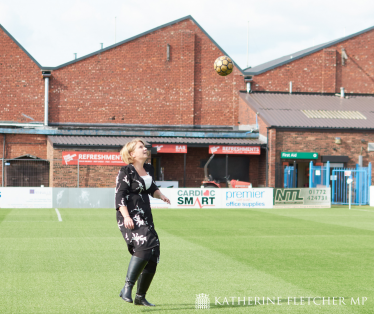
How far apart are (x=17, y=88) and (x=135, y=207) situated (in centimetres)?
3127

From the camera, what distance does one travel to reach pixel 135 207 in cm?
632

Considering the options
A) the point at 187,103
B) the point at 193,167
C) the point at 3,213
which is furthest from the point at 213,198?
the point at 187,103

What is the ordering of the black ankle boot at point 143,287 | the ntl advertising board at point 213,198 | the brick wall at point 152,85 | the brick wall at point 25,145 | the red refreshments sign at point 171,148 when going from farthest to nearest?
the brick wall at point 152,85 → the brick wall at point 25,145 → the red refreshments sign at point 171,148 → the ntl advertising board at point 213,198 → the black ankle boot at point 143,287

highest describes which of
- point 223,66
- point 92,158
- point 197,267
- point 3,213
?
point 223,66

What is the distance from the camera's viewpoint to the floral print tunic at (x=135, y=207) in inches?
247

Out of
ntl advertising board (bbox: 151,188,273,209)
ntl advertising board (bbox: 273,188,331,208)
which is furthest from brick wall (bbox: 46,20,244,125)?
ntl advertising board (bbox: 151,188,273,209)

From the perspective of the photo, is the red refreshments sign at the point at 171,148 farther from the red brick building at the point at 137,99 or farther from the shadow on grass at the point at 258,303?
the shadow on grass at the point at 258,303

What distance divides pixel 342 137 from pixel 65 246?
2441 centimetres

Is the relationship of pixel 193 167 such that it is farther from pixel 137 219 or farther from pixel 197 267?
pixel 137 219

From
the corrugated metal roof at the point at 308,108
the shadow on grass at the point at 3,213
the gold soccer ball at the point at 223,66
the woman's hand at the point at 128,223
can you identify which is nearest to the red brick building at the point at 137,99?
the corrugated metal roof at the point at 308,108

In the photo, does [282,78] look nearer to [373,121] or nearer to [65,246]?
[373,121]

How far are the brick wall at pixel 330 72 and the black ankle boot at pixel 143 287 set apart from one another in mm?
32455

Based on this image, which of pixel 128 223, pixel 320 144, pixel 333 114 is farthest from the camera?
pixel 333 114

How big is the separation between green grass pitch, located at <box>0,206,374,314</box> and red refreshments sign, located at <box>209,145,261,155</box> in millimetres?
15006
